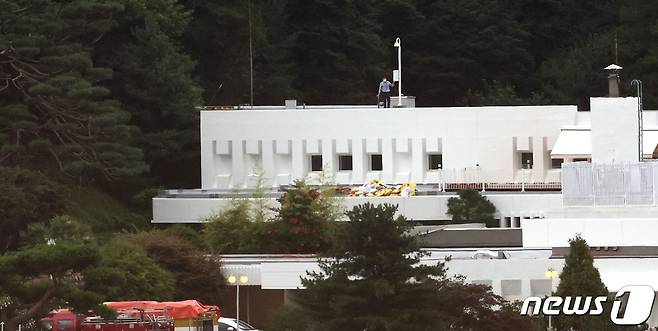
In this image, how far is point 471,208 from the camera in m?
93.4

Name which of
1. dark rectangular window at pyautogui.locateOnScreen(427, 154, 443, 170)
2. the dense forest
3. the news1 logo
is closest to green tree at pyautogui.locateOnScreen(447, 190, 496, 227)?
dark rectangular window at pyautogui.locateOnScreen(427, 154, 443, 170)

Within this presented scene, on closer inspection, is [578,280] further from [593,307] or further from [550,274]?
[550,274]

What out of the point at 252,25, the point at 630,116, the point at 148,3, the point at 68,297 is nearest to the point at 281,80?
the point at 252,25

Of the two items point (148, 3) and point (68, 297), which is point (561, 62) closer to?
point (148, 3)

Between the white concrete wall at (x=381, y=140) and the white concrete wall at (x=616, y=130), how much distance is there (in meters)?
16.8

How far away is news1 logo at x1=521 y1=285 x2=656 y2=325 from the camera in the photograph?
64062 millimetres

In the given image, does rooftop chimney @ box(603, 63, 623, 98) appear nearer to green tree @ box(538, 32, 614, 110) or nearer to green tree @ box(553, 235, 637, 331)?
green tree @ box(553, 235, 637, 331)

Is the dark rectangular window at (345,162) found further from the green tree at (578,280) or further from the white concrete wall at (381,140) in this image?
the green tree at (578,280)

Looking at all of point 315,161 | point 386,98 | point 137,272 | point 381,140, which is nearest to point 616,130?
point 137,272

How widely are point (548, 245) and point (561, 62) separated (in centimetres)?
4742

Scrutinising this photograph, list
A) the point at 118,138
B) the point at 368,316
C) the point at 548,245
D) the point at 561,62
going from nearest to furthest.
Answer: the point at 368,316, the point at 548,245, the point at 118,138, the point at 561,62

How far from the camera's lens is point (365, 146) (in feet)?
327

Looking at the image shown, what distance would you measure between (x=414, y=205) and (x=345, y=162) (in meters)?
6.37

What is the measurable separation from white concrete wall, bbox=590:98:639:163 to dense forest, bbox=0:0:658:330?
1101cm
